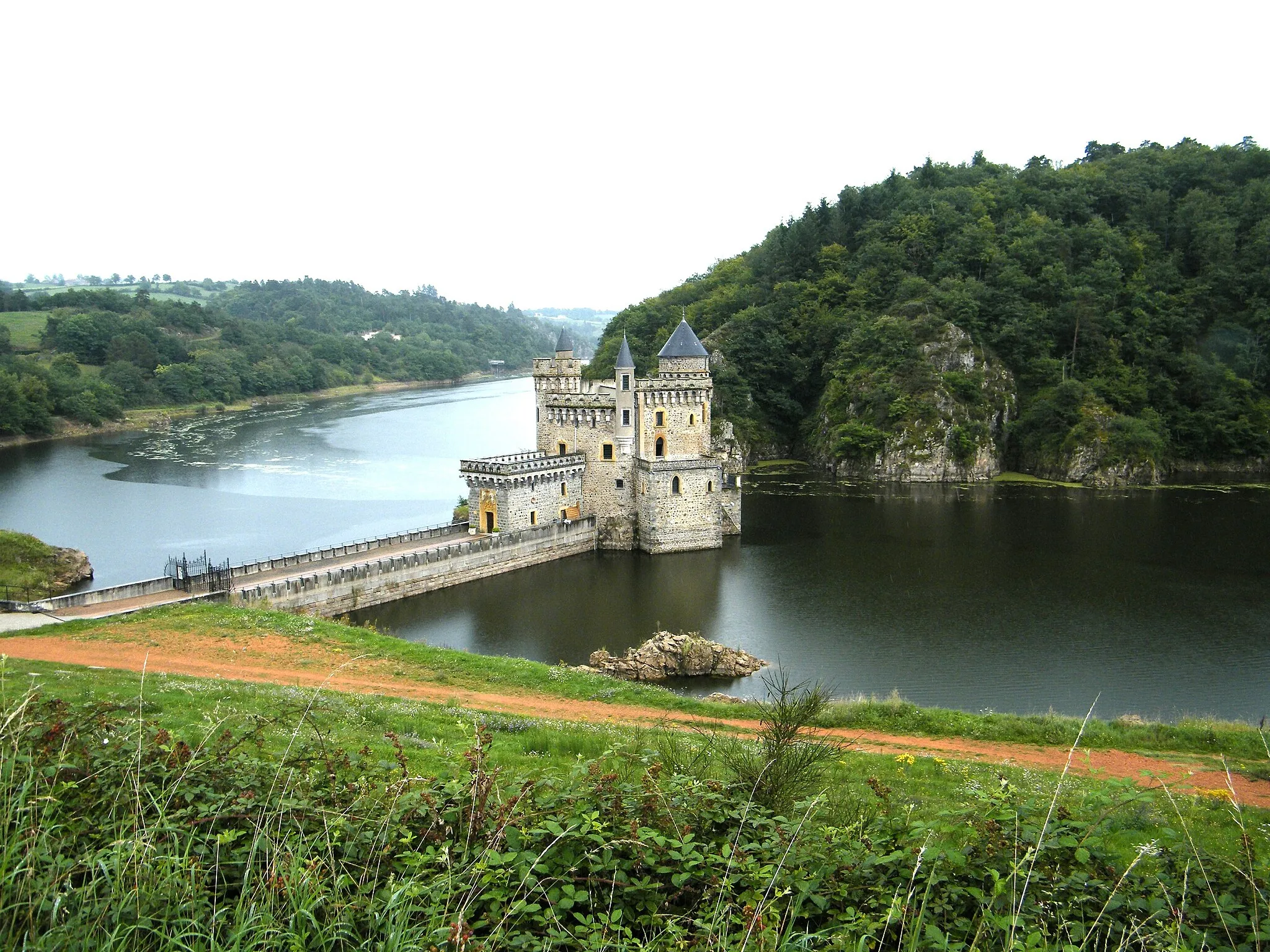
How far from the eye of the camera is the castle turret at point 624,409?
40531 millimetres

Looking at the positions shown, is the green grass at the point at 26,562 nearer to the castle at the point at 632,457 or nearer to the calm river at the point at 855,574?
the calm river at the point at 855,574

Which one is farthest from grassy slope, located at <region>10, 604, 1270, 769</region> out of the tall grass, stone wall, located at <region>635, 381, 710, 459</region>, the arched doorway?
stone wall, located at <region>635, 381, 710, 459</region>

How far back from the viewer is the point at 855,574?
35.5 metres

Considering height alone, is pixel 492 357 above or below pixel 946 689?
above

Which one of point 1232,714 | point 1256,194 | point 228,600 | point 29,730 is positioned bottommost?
point 1232,714

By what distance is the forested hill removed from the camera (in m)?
59.7

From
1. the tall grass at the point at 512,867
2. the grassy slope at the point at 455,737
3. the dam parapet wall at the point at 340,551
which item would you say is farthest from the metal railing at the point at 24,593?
the tall grass at the point at 512,867

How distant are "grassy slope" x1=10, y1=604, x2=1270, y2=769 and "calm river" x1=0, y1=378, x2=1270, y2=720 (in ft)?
14.3

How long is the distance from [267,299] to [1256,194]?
6018 inches

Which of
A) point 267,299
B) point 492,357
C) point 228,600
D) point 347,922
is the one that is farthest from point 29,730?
point 267,299

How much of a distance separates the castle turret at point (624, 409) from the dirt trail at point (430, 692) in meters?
19.8

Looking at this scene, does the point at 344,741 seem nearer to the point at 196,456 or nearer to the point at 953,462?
the point at 953,462

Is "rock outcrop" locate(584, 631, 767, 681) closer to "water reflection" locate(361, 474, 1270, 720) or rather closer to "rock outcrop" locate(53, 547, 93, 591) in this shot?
"water reflection" locate(361, 474, 1270, 720)

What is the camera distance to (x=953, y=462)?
59.0m
